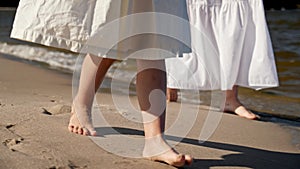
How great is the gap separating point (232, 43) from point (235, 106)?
44cm

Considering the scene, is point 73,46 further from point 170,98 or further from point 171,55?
point 170,98

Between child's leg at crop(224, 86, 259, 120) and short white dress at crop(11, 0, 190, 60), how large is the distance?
1.63 metres

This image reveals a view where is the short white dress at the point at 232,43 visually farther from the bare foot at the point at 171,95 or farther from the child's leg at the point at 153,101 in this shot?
the child's leg at the point at 153,101

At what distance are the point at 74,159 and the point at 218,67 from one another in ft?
6.37

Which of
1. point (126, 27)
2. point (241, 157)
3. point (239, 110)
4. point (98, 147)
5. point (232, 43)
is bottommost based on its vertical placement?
point (239, 110)

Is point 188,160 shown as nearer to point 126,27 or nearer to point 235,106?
point 126,27

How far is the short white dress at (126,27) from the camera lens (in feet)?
8.73

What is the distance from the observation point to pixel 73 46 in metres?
2.78

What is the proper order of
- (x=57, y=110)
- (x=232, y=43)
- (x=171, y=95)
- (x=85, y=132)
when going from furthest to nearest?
(x=171, y=95)
(x=232, y=43)
(x=57, y=110)
(x=85, y=132)

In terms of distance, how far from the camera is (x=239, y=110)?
430cm

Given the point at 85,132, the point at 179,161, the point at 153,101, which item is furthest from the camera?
the point at 85,132

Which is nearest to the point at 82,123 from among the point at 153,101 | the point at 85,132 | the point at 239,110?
the point at 85,132

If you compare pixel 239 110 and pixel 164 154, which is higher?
pixel 164 154

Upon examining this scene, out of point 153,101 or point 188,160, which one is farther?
point 153,101
